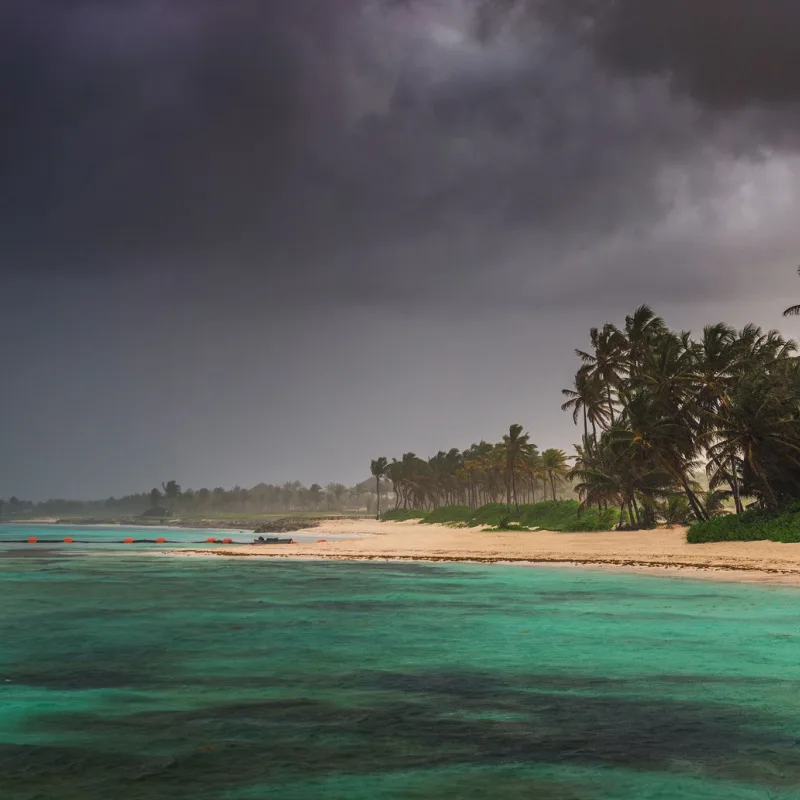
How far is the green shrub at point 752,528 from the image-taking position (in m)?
40.9

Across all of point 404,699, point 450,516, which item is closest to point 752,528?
point 404,699

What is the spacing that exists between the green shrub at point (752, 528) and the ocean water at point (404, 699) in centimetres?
1755

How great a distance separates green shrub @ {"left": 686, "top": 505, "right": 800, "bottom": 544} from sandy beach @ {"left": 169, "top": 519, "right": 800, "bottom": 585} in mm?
830

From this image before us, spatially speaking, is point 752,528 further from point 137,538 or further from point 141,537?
point 141,537

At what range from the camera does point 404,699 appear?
450 inches

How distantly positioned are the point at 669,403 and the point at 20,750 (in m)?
52.6

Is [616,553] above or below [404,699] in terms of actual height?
above

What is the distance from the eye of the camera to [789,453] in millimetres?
45531

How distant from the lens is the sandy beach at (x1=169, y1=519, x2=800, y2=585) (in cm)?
3391

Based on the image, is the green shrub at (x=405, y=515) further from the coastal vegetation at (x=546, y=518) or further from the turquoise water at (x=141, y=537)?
the turquoise water at (x=141, y=537)

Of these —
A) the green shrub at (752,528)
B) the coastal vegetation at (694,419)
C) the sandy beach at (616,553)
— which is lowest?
the sandy beach at (616,553)

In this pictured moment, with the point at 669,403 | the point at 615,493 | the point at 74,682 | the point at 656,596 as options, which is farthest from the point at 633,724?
the point at 615,493

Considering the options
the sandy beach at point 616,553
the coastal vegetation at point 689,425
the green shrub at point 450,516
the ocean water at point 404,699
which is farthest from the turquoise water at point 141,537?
the ocean water at point 404,699

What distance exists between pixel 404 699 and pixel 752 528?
3825 cm
